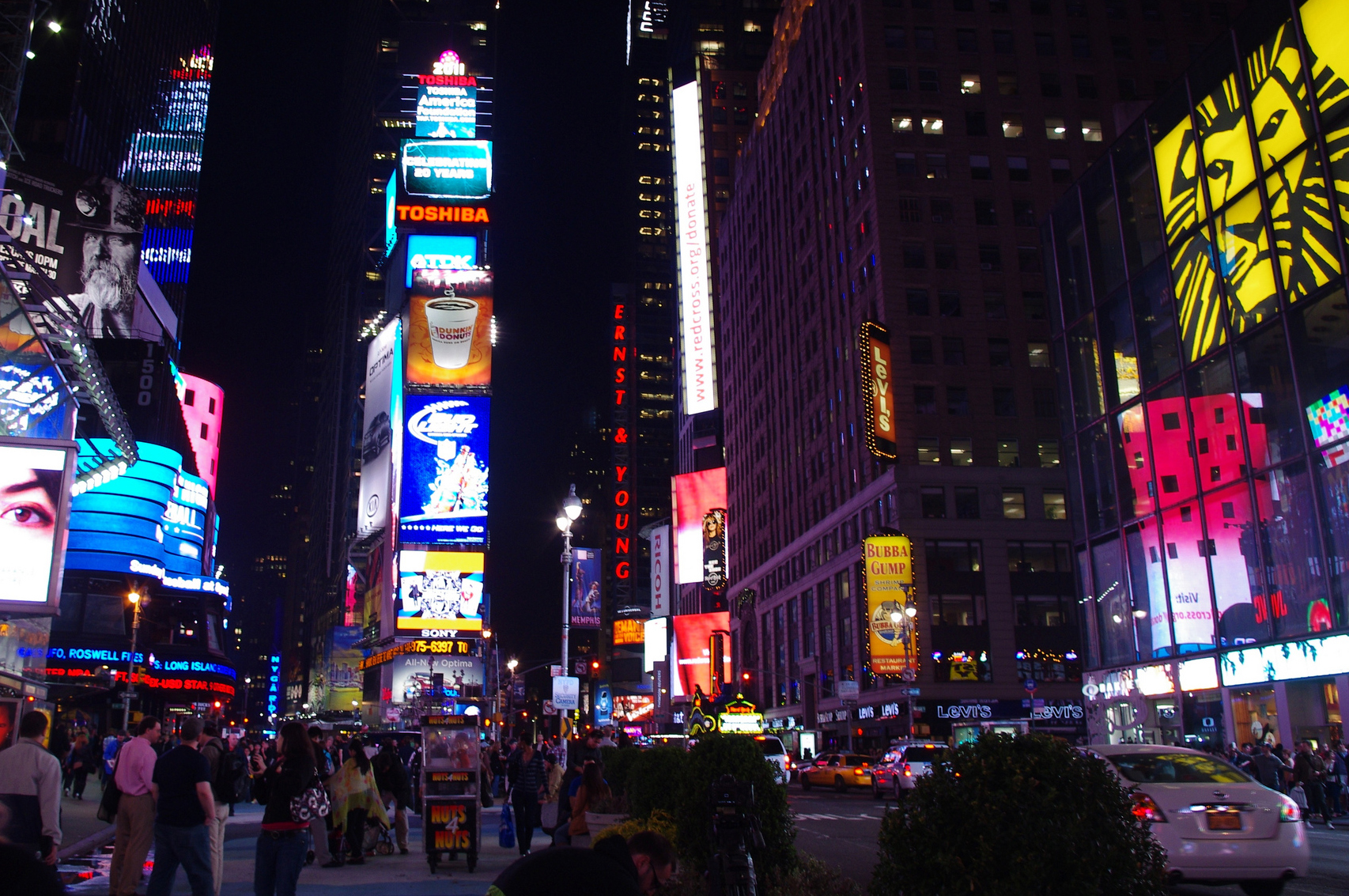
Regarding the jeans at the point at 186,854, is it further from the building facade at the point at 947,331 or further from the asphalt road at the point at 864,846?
the building facade at the point at 947,331

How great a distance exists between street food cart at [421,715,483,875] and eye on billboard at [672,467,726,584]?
93.0 metres

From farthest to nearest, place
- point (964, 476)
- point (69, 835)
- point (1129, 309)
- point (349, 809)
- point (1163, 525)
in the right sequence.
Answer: point (964, 476), point (1129, 309), point (1163, 525), point (69, 835), point (349, 809)

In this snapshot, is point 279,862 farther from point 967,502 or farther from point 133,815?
point 967,502

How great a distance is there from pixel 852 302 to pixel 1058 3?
25642 mm

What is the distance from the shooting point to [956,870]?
220 inches

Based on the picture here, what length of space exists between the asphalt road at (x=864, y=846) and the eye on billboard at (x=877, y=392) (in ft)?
101

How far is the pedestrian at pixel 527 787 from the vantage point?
→ 696 inches

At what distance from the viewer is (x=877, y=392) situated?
64188 mm

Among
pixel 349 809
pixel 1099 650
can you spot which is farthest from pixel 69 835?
pixel 1099 650

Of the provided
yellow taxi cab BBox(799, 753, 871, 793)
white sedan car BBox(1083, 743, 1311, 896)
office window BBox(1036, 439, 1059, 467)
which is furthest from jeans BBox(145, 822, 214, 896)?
office window BBox(1036, 439, 1059, 467)

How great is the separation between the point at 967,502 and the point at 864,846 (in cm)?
4868

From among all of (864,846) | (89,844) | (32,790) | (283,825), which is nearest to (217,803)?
(283,825)

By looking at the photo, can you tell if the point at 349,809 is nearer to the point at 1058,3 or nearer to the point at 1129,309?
the point at 1129,309

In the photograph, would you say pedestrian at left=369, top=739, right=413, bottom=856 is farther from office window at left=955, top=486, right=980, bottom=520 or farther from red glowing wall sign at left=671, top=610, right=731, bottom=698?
red glowing wall sign at left=671, top=610, right=731, bottom=698
